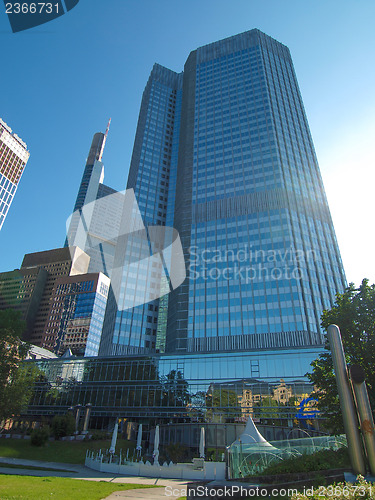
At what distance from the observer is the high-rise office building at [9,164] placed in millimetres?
172387

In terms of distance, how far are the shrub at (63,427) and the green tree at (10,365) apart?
5.50 m

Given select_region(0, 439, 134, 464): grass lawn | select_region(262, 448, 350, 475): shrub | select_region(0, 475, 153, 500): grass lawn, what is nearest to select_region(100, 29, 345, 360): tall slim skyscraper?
select_region(0, 439, 134, 464): grass lawn

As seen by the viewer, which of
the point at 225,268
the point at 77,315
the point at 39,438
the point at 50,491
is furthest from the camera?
the point at 77,315

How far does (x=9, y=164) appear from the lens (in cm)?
18162

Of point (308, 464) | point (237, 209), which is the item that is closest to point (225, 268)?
point (237, 209)

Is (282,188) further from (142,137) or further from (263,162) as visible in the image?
(142,137)

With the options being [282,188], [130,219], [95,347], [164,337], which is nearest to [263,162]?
[282,188]

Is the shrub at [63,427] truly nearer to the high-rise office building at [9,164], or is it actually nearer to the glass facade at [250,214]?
the glass facade at [250,214]

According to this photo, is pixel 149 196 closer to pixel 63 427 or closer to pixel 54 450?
pixel 63 427

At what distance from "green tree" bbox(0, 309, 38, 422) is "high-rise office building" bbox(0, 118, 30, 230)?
14496 centimetres

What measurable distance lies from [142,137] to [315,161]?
68422 millimetres

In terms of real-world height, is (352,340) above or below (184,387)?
below

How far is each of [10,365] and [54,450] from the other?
43.9 feet

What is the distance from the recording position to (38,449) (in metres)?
35.8
